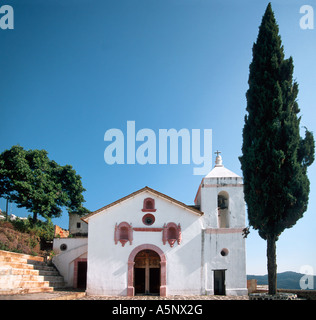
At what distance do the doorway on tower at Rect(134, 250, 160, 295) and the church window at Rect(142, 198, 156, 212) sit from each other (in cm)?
263

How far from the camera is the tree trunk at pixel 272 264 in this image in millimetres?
16281

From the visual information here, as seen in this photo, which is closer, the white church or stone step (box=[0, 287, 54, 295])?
stone step (box=[0, 287, 54, 295])

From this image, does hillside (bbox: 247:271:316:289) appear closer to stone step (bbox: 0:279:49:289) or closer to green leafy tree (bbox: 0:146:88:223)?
green leafy tree (bbox: 0:146:88:223)

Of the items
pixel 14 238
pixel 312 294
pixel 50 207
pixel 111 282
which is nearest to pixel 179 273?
pixel 111 282

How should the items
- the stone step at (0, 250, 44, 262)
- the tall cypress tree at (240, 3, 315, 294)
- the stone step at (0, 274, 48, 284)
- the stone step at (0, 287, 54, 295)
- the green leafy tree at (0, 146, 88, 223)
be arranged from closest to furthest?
the stone step at (0, 287, 54, 295), the stone step at (0, 274, 48, 284), the tall cypress tree at (240, 3, 315, 294), the stone step at (0, 250, 44, 262), the green leafy tree at (0, 146, 88, 223)

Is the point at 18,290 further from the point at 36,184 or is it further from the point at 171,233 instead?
the point at 36,184

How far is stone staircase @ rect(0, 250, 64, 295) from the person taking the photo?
52.7 ft

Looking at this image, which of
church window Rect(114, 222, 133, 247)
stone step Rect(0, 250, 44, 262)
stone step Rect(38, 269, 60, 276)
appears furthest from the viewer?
stone step Rect(38, 269, 60, 276)

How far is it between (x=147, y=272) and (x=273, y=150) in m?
10.4

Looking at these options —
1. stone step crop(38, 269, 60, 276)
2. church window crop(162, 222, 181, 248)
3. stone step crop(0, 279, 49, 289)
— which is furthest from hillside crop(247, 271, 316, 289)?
stone step crop(0, 279, 49, 289)

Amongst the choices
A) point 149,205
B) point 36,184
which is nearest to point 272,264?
point 149,205

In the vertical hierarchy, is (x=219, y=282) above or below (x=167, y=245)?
below

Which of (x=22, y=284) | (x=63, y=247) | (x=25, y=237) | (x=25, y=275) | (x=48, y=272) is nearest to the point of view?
(x=22, y=284)

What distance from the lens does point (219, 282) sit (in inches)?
784
